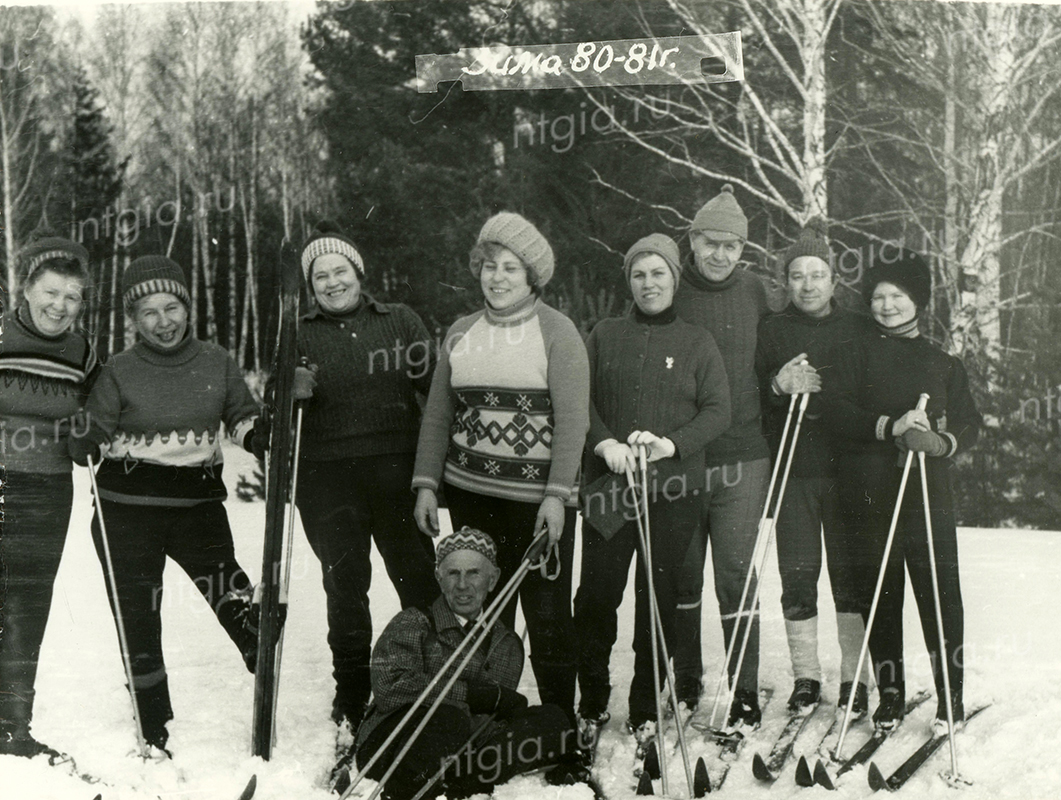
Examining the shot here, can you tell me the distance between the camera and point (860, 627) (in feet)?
8.90

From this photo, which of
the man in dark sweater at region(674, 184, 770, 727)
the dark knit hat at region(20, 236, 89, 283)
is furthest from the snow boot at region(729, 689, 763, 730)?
the dark knit hat at region(20, 236, 89, 283)

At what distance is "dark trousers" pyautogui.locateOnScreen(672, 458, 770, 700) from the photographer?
2.67m

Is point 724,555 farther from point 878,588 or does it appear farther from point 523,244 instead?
point 523,244

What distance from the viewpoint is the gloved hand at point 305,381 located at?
2668 millimetres

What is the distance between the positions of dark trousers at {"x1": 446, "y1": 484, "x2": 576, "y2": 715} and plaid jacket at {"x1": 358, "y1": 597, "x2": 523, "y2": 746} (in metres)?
0.09

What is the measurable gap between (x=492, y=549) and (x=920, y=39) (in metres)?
1.84

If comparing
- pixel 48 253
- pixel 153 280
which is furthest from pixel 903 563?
pixel 48 253

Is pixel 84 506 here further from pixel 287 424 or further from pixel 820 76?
pixel 820 76

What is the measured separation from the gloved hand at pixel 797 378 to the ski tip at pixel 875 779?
99cm

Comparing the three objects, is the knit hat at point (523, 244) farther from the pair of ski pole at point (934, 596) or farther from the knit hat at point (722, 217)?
the pair of ski pole at point (934, 596)

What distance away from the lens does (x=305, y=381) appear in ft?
8.76

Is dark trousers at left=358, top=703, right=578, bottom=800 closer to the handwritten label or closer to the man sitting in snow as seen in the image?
the man sitting in snow

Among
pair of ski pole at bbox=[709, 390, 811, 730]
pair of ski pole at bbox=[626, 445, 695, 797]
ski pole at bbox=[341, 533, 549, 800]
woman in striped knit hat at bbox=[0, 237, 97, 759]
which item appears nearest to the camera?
ski pole at bbox=[341, 533, 549, 800]

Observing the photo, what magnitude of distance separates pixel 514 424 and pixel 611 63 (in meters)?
1.03
